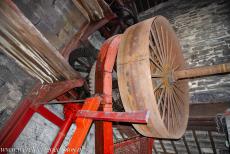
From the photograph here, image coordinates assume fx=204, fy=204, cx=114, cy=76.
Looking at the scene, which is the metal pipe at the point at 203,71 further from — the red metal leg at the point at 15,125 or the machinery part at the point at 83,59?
the red metal leg at the point at 15,125

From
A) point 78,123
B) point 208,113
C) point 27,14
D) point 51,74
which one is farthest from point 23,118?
point 208,113

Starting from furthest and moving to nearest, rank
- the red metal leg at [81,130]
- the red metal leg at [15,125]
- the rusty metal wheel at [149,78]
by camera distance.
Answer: the red metal leg at [15,125] → the rusty metal wheel at [149,78] → the red metal leg at [81,130]

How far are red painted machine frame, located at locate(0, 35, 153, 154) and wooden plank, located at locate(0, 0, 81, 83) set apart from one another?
310 mm

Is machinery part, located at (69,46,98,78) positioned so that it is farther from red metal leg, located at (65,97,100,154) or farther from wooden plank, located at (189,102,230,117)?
wooden plank, located at (189,102,230,117)

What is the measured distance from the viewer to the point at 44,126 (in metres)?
4.79

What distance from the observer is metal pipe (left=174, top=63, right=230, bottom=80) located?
3.49 m

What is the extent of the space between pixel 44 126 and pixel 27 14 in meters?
2.52

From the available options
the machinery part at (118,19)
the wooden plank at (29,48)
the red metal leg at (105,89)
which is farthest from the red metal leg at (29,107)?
the machinery part at (118,19)

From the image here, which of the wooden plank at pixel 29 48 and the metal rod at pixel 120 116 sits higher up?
the wooden plank at pixel 29 48

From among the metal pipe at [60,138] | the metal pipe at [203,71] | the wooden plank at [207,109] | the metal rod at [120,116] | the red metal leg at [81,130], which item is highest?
the metal rod at [120,116]

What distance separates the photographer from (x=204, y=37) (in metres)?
6.39

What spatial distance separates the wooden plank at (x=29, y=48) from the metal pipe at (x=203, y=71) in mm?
2145

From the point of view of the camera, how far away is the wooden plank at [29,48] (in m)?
3.13

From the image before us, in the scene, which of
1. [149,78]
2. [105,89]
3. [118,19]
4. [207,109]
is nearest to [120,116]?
[149,78]
